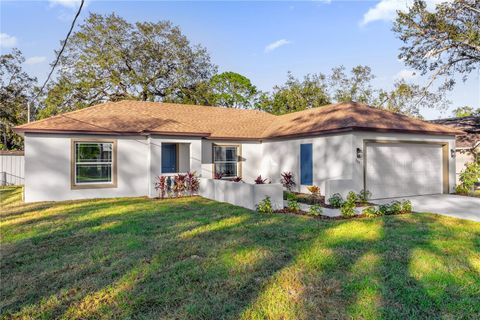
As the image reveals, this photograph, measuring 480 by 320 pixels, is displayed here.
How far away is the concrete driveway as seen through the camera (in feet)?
29.1

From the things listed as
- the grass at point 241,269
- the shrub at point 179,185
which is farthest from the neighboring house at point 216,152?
the grass at point 241,269

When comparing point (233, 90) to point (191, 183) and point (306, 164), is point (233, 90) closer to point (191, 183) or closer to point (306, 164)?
point (306, 164)

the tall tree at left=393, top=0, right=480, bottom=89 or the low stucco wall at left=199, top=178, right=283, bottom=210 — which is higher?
the tall tree at left=393, top=0, right=480, bottom=89

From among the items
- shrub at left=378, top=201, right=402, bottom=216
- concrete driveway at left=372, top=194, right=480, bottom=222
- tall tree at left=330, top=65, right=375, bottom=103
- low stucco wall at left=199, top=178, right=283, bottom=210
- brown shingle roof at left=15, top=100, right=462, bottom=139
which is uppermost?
tall tree at left=330, top=65, right=375, bottom=103

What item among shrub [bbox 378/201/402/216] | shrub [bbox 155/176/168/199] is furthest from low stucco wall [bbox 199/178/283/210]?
shrub [bbox 378/201/402/216]

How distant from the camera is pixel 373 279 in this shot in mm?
4332

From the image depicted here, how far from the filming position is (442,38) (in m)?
16.5

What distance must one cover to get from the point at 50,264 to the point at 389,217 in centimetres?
774

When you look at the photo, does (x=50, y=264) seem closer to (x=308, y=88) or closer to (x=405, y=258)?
(x=405, y=258)

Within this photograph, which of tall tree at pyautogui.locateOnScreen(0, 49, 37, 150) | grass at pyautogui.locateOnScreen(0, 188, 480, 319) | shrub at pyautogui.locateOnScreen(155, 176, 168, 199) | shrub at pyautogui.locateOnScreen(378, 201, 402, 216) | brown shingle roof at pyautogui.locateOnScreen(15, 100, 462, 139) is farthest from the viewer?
tall tree at pyautogui.locateOnScreen(0, 49, 37, 150)

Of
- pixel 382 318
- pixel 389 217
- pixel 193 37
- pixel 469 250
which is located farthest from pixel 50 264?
pixel 193 37

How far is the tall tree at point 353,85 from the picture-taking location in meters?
34.8

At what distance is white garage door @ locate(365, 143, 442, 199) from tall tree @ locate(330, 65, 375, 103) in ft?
73.3

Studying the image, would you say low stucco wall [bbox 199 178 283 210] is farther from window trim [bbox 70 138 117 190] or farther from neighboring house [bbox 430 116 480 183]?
neighboring house [bbox 430 116 480 183]
